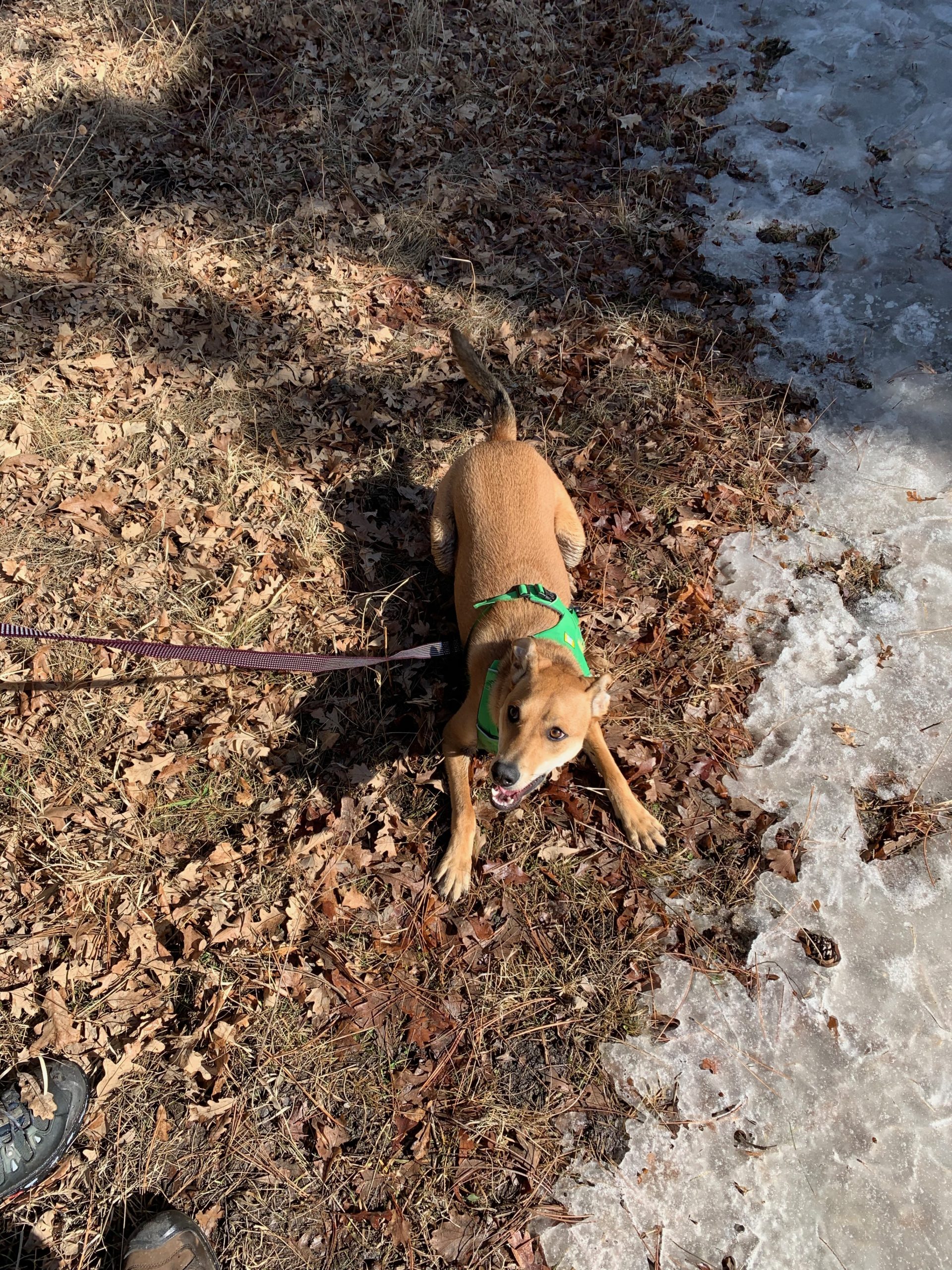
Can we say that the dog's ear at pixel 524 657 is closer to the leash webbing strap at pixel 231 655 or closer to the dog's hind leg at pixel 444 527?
the leash webbing strap at pixel 231 655

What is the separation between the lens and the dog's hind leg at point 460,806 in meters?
4.15

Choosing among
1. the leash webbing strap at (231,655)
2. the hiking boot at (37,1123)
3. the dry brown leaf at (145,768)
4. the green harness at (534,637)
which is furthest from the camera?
the dry brown leaf at (145,768)

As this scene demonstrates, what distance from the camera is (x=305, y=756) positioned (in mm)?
4469

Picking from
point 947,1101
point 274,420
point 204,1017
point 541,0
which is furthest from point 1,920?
point 541,0

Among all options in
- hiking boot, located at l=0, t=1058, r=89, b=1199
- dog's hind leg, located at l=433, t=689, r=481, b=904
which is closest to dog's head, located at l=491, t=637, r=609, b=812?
dog's hind leg, located at l=433, t=689, r=481, b=904

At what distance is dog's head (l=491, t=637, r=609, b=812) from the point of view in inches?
140

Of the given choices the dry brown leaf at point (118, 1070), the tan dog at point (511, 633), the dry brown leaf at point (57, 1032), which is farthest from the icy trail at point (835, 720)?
the dry brown leaf at point (57, 1032)

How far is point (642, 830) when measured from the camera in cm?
430

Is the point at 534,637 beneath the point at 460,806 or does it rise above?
above

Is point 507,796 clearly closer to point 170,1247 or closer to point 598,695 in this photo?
point 598,695

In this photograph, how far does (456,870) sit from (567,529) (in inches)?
93.2

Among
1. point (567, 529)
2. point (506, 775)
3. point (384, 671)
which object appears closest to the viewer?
point (506, 775)

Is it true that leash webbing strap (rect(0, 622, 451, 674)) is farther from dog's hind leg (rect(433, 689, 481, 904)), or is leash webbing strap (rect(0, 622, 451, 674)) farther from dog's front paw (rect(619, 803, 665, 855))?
dog's front paw (rect(619, 803, 665, 855))

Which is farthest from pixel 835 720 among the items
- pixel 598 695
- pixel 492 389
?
pixel 492 389
